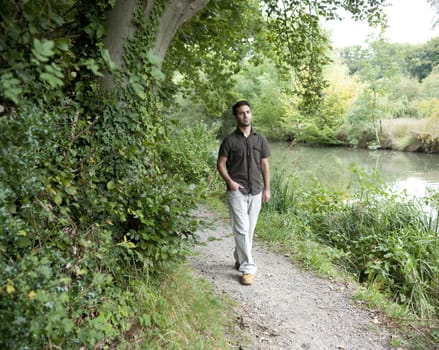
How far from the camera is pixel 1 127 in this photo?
6.48 ft

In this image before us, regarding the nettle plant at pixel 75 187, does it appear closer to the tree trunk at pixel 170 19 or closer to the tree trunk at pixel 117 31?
the tree trunk at pixel 117 31

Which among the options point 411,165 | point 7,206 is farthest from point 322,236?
point 411,165

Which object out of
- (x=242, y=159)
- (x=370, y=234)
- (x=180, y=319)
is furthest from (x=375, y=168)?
(x=180, y=319)

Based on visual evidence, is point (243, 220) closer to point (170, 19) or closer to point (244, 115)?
point (244, 115)

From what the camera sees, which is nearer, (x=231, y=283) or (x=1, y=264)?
(x=1, y=264)

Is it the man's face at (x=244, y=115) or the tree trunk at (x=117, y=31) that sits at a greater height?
the tree trunk at (x=117, y=31)

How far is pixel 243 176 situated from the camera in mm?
4188

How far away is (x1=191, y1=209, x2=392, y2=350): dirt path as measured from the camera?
3.46m

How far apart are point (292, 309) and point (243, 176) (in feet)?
5.05

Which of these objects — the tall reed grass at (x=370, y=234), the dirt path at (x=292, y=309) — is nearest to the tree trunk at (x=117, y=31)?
the dirt path at (x=292, y=309)

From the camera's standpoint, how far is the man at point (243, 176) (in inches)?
164

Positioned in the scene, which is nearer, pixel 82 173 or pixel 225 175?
pixel 82 173

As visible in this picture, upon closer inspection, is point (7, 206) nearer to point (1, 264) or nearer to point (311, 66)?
point (1, 264)

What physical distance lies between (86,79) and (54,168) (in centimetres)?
88
